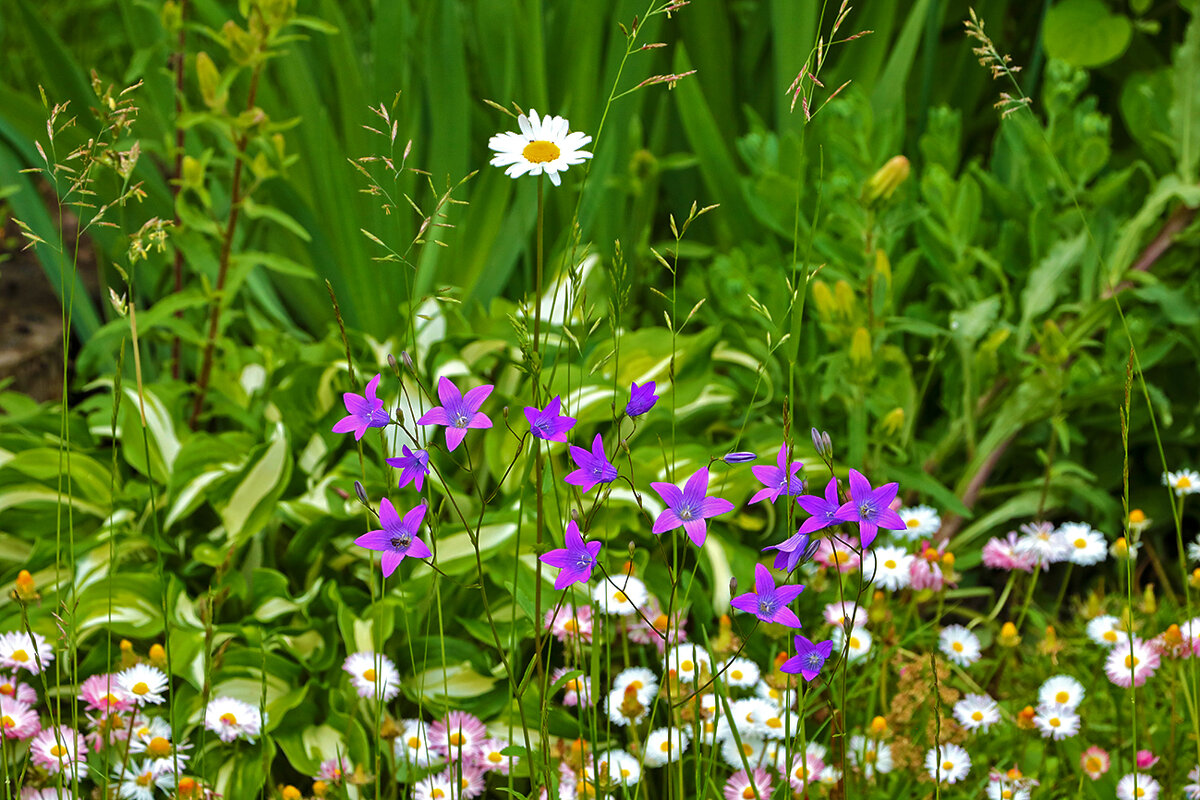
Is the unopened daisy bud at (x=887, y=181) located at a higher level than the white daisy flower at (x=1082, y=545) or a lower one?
higher

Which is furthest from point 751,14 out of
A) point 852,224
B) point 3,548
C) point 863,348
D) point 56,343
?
point 3,548

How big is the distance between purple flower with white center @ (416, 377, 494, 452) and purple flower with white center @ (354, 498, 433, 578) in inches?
2.1

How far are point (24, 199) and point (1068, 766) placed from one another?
193cm

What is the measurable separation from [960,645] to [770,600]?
752 millimetres

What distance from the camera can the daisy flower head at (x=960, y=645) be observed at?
137 cm

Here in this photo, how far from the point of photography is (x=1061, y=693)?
4.22 ft

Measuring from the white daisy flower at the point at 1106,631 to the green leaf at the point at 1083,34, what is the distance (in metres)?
1.09

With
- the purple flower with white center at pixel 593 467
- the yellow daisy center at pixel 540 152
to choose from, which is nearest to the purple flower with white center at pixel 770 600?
the purple flower with white center at pixel 593 467

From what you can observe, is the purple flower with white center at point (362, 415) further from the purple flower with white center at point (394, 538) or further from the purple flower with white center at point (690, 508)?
the purple flower with white center at point (690, 508)

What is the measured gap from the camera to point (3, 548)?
5.20 feet

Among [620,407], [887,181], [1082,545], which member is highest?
[887,181]

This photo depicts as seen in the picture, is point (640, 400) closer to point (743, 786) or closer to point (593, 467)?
point (593, 467)

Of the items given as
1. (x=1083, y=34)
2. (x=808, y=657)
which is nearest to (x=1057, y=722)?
(x=808, y=657)

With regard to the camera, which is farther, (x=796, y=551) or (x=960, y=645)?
(x=960, y=645)
